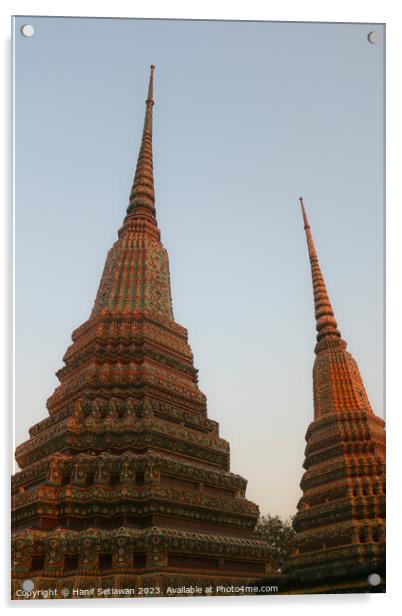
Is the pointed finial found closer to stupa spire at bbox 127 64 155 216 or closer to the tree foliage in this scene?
stupa spire at bbox 127 64 155 216

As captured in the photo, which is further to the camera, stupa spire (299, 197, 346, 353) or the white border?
stupa spire (299, 197, 346, 353)

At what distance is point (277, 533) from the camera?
8.94 meters

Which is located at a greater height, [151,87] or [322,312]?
[151,87]

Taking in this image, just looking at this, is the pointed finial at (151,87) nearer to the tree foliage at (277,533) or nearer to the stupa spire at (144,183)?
the stupa spire at (144,183)

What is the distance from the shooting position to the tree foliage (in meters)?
8.62

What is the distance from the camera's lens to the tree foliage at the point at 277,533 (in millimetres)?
8617

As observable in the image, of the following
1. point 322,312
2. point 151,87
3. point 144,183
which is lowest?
point 322,312

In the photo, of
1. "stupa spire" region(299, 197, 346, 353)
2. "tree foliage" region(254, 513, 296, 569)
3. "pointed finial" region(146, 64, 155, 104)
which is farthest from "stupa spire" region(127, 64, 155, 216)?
"tree foliage" region(254, 513, 296, 569)

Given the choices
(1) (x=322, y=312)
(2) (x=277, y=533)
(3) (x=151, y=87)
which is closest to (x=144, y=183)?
(3) (x=151, y=87)

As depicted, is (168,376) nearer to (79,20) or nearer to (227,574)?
(227,574)

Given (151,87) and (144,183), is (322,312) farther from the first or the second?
(151,87)
